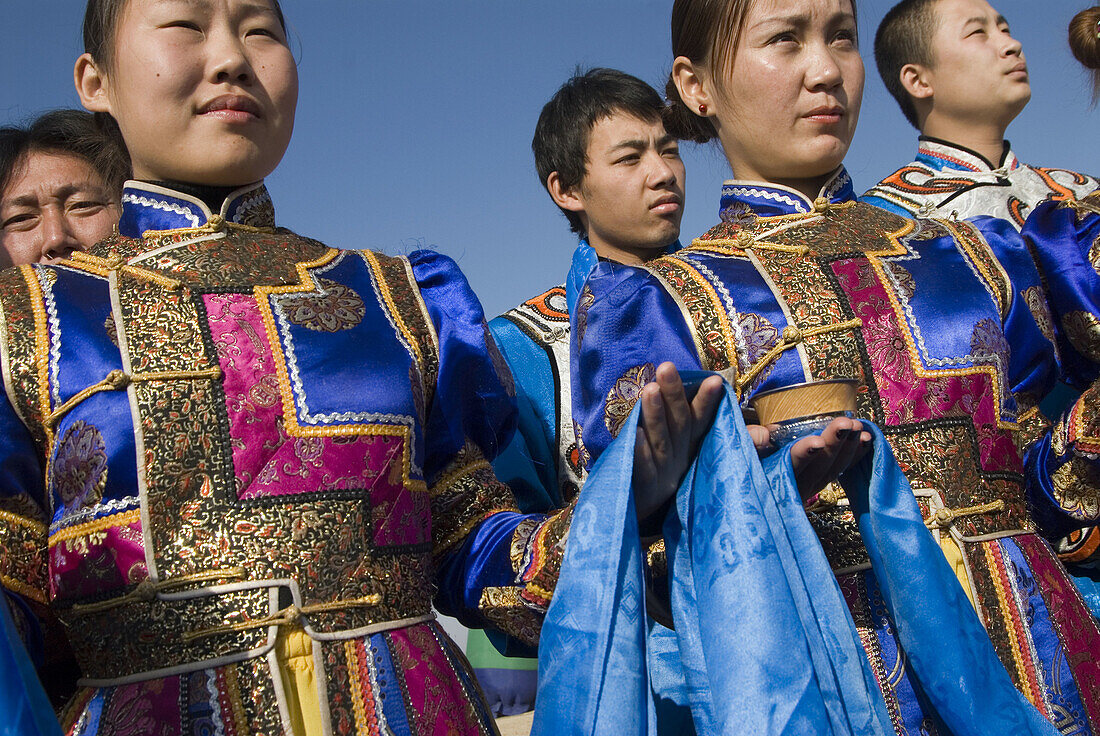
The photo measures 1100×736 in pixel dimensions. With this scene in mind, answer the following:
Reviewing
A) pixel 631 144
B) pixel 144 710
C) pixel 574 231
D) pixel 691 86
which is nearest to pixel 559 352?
pixel 631 144

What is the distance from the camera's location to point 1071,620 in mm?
1981

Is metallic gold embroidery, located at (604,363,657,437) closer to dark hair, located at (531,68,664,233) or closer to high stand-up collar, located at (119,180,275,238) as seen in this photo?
high stand-up collar, located at (119,180,275,238)

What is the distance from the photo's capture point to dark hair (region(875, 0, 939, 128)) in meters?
3.92

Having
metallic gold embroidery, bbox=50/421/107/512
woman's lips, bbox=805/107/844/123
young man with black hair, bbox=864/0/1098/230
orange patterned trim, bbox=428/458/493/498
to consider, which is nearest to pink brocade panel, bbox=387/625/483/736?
orange patterned trim, bbox=428/458/493/498

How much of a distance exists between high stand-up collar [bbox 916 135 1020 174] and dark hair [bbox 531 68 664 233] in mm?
913

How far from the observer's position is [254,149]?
6.80 ft

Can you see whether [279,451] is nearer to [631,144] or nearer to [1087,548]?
[1087,548]

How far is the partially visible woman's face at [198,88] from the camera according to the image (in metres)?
2.01

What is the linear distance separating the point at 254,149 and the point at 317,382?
1.63 ft

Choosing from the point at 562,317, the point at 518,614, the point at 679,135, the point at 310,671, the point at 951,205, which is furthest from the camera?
the point at 562,317

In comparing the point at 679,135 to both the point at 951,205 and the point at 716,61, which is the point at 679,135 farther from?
the point at 951,205

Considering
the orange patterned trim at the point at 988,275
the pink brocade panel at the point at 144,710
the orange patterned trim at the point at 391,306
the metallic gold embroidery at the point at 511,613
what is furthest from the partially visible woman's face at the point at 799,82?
the pink brocade panel at the point at 144,710

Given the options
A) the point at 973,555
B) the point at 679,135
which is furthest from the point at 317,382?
the point at 679,135

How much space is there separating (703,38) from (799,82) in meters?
0.28
